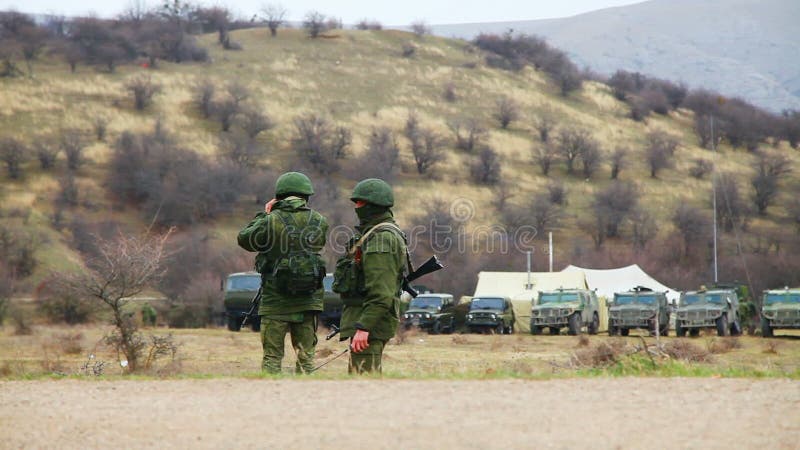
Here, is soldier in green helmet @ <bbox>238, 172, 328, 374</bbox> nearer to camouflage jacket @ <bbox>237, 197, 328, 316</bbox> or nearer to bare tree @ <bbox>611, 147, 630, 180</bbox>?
camouflage jacket @ <bbox>237, 197, 328, 316</bbox>

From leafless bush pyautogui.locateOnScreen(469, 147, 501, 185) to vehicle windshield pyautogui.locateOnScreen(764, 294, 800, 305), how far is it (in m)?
31.2

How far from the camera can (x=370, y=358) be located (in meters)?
7.94

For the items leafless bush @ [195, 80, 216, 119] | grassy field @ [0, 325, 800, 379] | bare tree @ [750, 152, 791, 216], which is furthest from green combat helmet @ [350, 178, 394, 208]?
leafless bush @ [195, 80, 216, 119]

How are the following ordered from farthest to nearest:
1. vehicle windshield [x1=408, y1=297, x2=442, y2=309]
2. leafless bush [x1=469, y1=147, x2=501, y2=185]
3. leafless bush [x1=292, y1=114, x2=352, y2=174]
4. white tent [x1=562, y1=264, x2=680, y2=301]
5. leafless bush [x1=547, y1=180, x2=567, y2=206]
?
leafless bush [x1=469, y1=147, x2=501, y2=185] → leafless bush [x1=292, y1=114, x2=352, y2=174] → leafless bush [x1=547, y1=180, x2=567, y2=206] → white tent [x1=562, y1=264, x2=680, y2=301] → vehicle windshield [x1=408, y1=297, x2=442, y2=309]

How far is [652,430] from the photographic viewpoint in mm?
5516

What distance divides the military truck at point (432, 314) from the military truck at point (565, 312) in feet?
8.35

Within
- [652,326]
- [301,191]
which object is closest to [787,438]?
[301,191]

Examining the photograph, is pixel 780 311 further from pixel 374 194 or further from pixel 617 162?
pixel 617 162

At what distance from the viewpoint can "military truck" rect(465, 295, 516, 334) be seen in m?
31.8

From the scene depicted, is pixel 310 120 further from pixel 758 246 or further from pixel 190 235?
pixel 758 246

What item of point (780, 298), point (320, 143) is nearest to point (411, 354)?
point (780, 298)

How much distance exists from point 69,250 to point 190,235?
510 cm

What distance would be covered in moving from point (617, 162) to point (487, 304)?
3273cm

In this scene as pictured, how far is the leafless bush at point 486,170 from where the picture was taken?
60.0m
